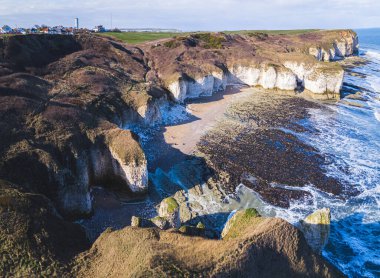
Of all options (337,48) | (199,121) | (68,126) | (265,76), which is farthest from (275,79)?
(337,48)

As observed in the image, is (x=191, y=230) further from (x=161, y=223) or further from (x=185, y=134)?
(x=185, y=134)

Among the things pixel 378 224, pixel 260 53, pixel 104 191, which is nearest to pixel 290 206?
pixel 378 224

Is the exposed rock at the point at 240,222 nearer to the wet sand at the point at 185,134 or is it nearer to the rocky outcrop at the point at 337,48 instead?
the wet sand at the point at 185,134

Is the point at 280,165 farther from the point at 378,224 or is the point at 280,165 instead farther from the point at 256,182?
the point at 378,224

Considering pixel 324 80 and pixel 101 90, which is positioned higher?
pixel 324 80

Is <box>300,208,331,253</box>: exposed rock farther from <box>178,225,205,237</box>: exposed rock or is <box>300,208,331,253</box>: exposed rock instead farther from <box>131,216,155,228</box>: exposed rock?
<box>131,216,155,228</box>: exposed rock

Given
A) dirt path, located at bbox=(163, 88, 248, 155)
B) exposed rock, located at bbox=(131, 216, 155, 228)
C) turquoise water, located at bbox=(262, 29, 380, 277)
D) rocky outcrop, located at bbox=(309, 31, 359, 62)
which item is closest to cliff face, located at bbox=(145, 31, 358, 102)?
dirt path, located at bbox=(163, 88, 248, 155)
